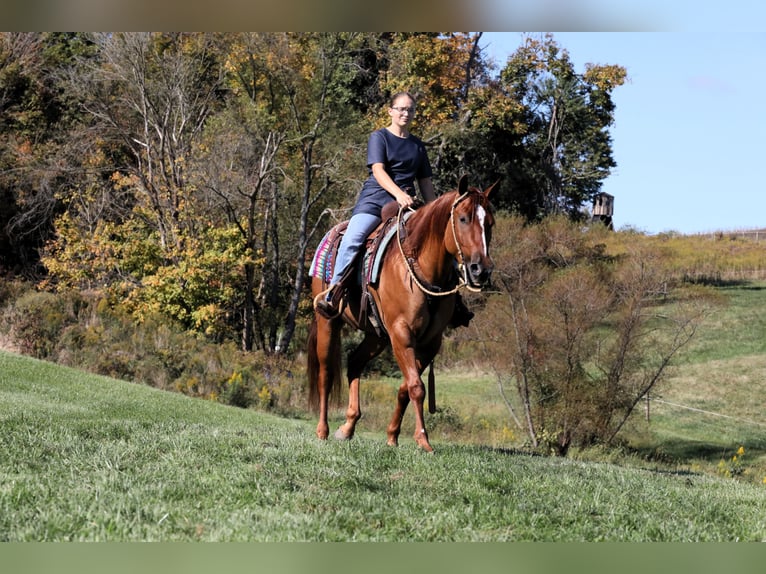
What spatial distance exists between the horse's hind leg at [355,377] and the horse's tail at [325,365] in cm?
21

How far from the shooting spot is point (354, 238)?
379 inches

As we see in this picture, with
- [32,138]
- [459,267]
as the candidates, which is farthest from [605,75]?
[459,267]

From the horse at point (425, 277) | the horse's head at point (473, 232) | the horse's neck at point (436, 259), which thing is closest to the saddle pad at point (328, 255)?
the horse at point (425, 277)

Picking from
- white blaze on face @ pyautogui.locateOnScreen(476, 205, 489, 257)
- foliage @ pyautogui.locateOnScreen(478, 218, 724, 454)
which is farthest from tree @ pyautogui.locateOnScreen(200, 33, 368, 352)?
white blaze on face @ pyautogui.locateOnScreen(476, 205, 489, 257)

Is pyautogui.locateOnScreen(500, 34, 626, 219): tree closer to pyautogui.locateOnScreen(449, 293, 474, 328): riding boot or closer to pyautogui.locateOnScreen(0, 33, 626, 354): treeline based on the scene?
pyautogui.locateOnScreen(0, 33, 626, 354): treeline

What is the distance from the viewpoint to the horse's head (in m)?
8.04

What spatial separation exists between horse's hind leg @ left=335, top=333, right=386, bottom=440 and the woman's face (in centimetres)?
242

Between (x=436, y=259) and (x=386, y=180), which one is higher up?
(x=386, y=180)

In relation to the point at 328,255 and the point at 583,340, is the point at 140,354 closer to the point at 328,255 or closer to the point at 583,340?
the point at 583,340

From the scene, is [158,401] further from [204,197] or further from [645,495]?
[204,197]

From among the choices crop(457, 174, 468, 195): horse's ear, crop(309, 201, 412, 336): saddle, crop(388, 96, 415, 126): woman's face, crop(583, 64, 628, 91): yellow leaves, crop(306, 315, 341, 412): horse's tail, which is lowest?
crop(306, 315, 341, 412): horse's tail

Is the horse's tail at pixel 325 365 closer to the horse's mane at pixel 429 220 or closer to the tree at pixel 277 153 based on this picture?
the horse's mane at pixel 429 220

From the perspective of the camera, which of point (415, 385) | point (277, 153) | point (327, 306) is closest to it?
point (415, 385)

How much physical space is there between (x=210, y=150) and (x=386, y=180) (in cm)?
2563
